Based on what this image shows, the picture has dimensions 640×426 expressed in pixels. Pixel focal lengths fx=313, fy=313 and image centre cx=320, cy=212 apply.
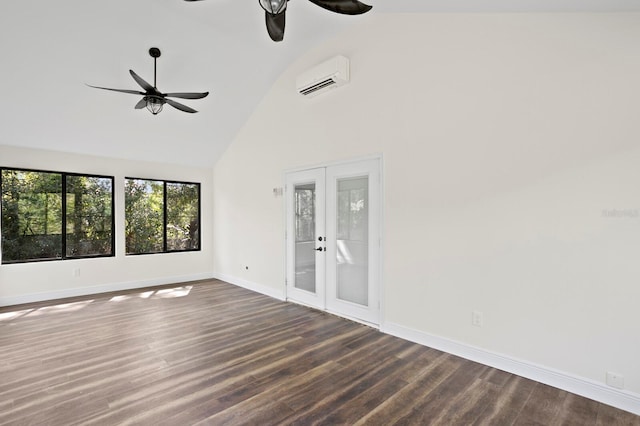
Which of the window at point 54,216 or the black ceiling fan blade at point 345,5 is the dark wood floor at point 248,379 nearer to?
the window at point 54,216

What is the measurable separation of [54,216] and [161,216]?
1718 millimetres

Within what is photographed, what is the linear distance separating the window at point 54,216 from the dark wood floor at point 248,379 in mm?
1407

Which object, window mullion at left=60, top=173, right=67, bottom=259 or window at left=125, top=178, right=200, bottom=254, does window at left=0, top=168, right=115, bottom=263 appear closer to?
window mullion at left=60, top=173, right=67, bottom=259

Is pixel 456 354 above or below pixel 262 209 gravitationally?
below

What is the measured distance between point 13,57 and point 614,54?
5.95 m

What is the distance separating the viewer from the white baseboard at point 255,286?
5.35 metres

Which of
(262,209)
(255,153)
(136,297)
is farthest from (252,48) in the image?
(136,297)

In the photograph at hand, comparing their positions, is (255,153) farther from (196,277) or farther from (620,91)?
(620,91)

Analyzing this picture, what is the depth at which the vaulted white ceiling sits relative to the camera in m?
3.37

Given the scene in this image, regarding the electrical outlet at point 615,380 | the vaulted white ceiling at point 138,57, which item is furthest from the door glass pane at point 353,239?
the electrical outlet at point 615,380

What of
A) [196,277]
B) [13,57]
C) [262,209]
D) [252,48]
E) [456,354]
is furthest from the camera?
[196,277]

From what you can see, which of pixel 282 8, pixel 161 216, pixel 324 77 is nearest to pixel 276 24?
pixel 282 8

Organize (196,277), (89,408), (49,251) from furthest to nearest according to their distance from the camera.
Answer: (196,277)
(49,251)
(89,408)

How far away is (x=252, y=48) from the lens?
4621 mm
